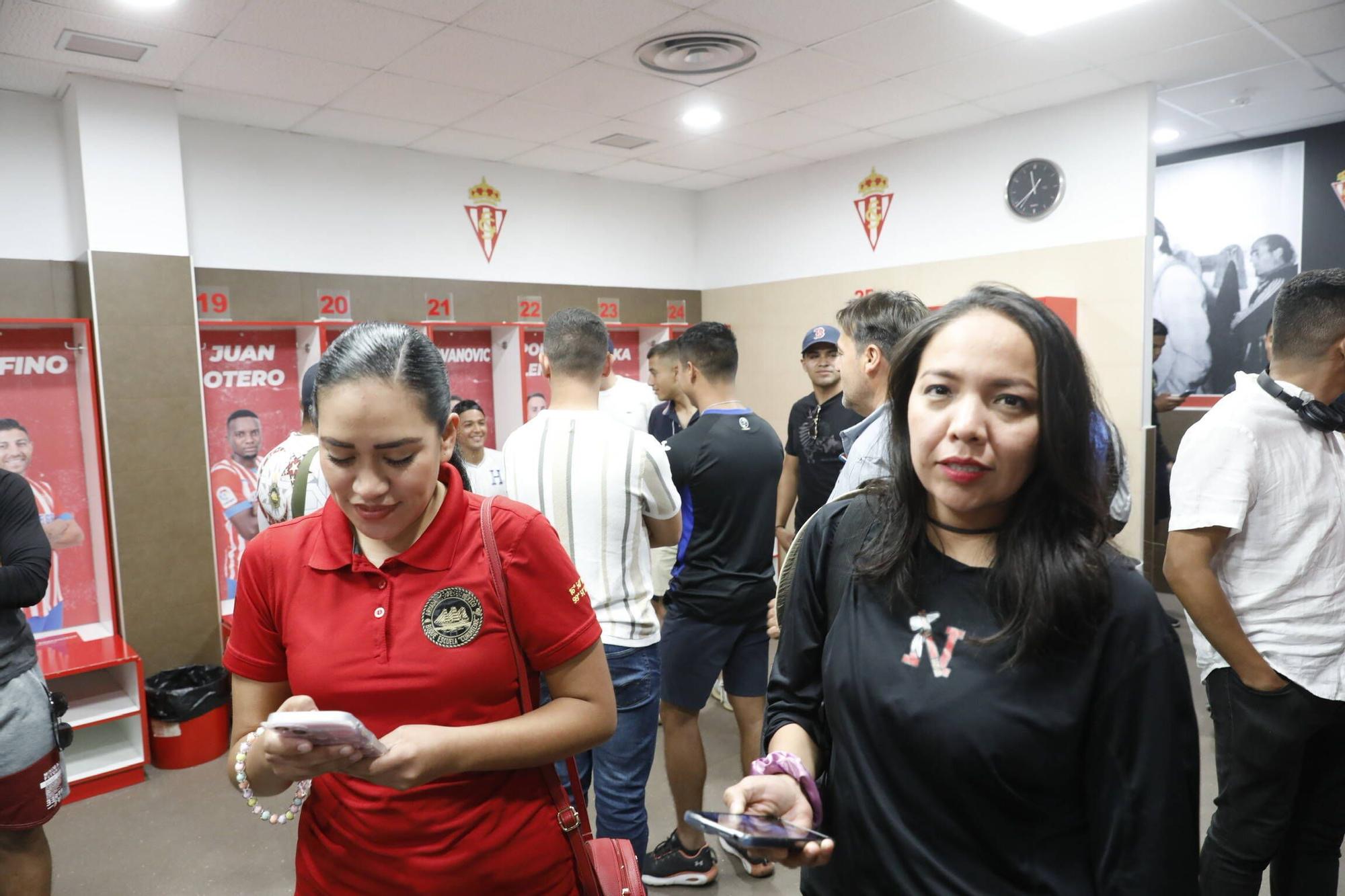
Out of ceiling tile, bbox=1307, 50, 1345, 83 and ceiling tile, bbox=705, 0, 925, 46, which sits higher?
ceiling tile, bbox=1307, 50, 1345, 83

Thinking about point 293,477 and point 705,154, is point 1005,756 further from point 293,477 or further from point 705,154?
point 705,154

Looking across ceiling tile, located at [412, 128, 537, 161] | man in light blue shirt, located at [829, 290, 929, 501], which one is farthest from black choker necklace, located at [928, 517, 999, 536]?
ceiling tile, located at [412, 128, 537, 161]

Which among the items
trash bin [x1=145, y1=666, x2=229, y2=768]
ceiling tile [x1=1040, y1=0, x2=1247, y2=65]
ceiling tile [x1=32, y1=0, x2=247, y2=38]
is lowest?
trash bin [x1=145, y1=666, x2=229, y2=768]

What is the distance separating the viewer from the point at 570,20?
341cm

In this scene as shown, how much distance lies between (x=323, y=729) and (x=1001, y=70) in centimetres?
449

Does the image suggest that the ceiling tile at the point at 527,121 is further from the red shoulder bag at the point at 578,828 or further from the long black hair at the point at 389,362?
the red shoulder bag at the point at 578,828

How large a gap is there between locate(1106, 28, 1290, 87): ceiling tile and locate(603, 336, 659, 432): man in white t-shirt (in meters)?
3.27

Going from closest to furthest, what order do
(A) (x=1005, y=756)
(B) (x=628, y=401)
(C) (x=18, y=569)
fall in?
(A) (x=1005, y=756) < (C) (x=18, y=569) < (B) (x=628, y=401)

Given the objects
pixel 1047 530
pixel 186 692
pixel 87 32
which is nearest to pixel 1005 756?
pixel 1047 530

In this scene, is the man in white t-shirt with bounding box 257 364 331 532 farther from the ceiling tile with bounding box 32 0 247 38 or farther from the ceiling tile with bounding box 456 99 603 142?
the ceiling tile with bounding box 456 99 603 142

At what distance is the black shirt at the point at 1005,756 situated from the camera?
963 millimetres

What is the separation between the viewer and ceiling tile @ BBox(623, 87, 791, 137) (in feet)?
14.7

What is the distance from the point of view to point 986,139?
5.22 m

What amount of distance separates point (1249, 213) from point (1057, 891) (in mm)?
6764
